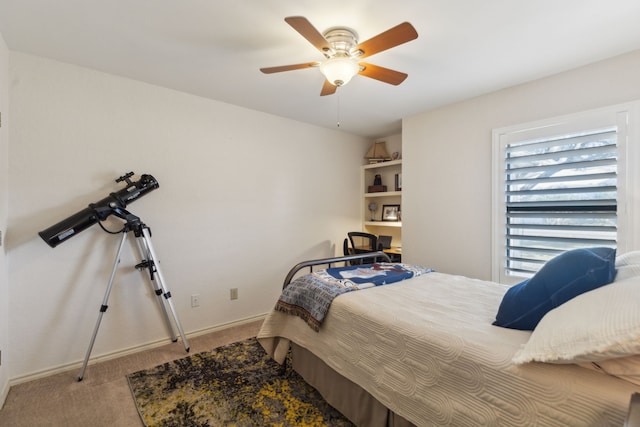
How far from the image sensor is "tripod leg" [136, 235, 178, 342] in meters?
2.51

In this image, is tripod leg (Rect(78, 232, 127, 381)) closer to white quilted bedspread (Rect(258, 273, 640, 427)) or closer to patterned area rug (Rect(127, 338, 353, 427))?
patterned area rug (Rect(127, 338, 353, 427))

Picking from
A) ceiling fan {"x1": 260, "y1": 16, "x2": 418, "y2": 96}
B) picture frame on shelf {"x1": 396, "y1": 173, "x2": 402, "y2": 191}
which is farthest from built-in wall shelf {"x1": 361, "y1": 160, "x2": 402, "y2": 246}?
ceiling fan {"x1": 260, "y1": 16, "x2": 418, "y2": 96}

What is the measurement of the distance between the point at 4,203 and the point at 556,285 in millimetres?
3298

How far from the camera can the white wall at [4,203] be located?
6.35 feet

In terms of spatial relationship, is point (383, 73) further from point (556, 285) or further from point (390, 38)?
point (556, 285)

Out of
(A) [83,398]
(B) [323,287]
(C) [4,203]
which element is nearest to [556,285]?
(B) [323,287]

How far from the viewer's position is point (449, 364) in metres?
1.20

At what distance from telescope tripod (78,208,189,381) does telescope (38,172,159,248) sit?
6 centimetres

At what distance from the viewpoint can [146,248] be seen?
252 centimetres

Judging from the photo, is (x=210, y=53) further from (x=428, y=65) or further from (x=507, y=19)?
(x=507, y=19)

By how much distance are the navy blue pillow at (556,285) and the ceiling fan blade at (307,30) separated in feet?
5.26

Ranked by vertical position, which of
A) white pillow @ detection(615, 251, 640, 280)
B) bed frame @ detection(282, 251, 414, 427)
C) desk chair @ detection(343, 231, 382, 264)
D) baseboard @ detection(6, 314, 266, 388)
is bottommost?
baseboard @ detection(6, 314, 266, 388)

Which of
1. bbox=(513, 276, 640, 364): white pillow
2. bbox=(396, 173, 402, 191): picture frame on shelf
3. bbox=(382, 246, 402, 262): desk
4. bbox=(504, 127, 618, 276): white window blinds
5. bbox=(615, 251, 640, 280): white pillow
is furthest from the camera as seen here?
bbox=(396, 173, 402, 191): picture frame on shelf

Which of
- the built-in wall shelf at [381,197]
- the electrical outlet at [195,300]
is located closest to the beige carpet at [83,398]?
the electrical outlet at [195,300]
